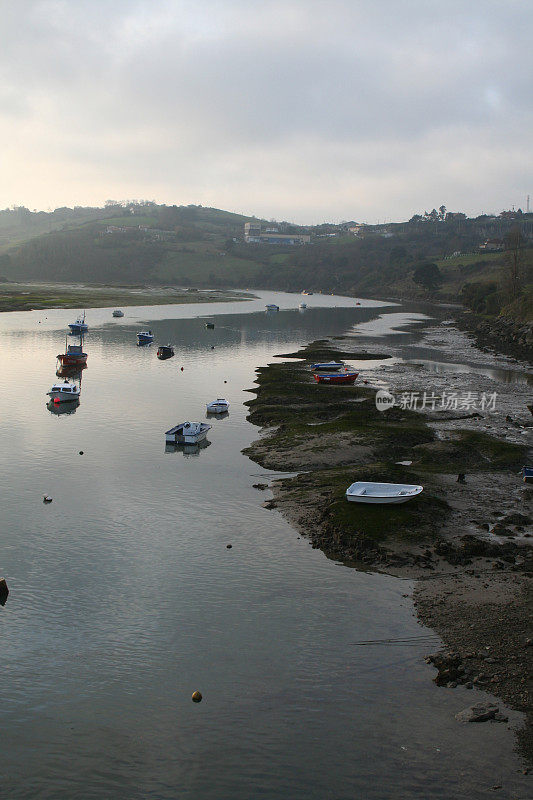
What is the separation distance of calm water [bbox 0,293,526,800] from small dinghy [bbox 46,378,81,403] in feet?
54.4

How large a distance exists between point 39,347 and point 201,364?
26.2 metres

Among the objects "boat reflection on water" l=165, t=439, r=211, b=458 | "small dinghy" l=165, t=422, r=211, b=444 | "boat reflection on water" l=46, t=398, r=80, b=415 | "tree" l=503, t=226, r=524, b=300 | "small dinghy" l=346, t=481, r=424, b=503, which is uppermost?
"tree" l=503, t=226, r=524, b=300

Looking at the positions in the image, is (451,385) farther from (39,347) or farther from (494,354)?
(39,347)

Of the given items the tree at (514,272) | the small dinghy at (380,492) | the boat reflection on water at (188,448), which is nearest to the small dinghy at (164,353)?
the boat reflection on water at (188,448)

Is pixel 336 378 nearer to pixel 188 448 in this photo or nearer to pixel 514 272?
pixel 188 448

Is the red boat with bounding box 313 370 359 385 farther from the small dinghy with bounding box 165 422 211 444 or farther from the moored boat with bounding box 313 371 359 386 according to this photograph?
the small dinghy with bounding box 165 422 211 444

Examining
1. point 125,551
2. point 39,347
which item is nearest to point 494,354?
point 39,347

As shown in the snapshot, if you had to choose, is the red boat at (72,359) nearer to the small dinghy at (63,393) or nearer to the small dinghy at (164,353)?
the small dinghy at (164,353)

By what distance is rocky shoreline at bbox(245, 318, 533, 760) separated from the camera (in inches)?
905

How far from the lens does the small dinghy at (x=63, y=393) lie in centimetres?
5962

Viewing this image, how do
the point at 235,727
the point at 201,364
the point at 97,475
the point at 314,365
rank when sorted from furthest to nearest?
the point at 201,364 → the point at 314,365 → the point at 97,475 → the point at 235,727

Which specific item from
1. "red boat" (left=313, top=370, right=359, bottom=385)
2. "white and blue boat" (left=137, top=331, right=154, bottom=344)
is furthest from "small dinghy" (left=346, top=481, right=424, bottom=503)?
"white and blue boat" (left=137, top=331, right=154, bottom=344)

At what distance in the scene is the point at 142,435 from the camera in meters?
50.4

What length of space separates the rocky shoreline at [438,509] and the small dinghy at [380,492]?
46cm
